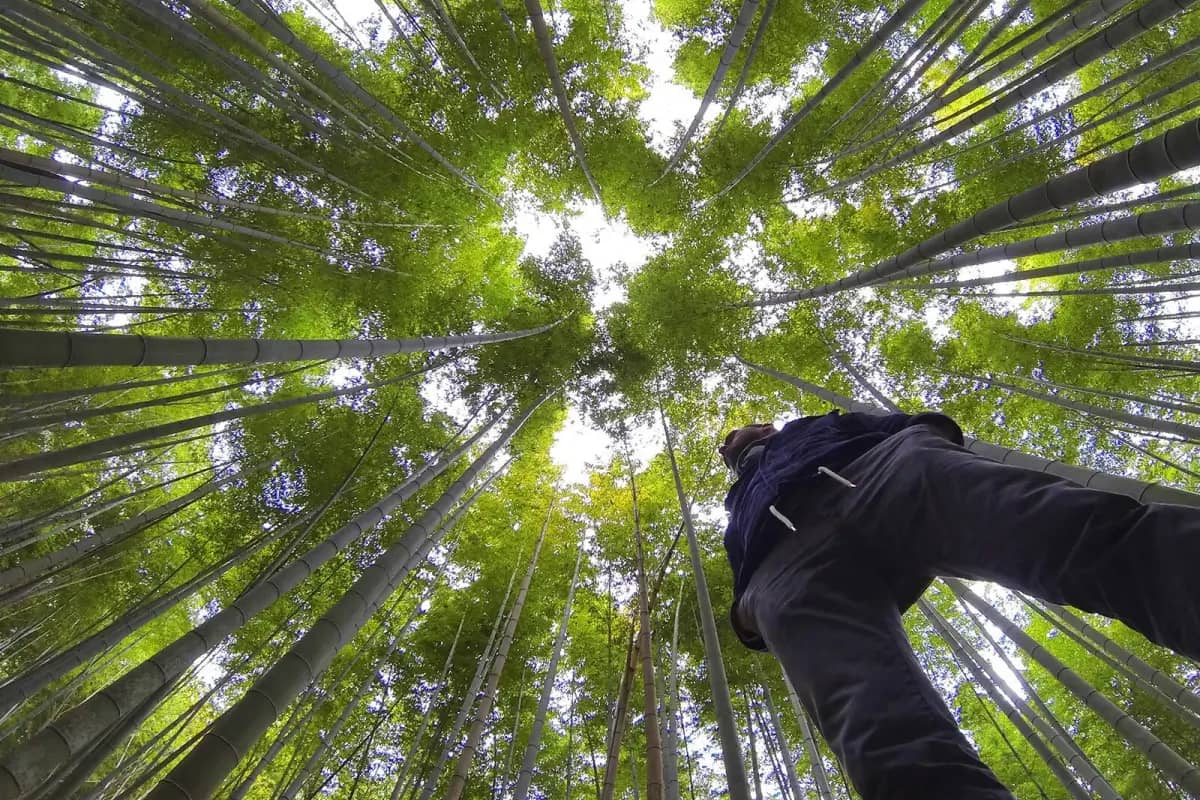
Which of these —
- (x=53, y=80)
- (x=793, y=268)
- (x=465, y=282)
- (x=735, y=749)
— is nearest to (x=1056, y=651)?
(x=793, y=268)

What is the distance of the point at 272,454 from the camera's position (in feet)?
18.3

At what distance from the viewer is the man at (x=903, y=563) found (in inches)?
42.3

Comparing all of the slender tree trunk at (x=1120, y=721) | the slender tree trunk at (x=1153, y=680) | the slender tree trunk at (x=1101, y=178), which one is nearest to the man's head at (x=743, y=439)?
the slender tree trunk at (x=1101, y=178)

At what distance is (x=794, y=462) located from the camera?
6.49 feet

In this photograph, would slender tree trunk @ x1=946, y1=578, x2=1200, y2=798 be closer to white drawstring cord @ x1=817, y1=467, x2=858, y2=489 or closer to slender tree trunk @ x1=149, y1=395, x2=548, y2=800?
white drawstring cord @ x1=817, y1=467, x2=858, y2=489

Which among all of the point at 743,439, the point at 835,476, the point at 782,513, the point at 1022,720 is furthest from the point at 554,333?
the point at 835,476

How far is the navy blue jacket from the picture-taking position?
1.89 m

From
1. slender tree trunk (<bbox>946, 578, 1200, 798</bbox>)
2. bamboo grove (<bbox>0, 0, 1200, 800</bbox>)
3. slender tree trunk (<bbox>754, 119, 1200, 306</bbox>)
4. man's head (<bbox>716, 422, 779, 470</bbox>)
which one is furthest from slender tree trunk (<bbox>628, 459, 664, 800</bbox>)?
bamboo grove (<bbox>0, 0, 1200, 800</bbox>)

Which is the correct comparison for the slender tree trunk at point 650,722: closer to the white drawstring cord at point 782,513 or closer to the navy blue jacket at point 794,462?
the navy blue jacket at point 794,462

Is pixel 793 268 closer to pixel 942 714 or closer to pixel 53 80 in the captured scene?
pixel 942 714

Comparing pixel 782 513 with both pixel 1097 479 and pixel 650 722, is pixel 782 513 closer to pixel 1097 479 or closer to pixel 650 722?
pixel 650 722

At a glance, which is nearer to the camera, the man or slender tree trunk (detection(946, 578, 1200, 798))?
the man

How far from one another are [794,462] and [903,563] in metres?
0.45

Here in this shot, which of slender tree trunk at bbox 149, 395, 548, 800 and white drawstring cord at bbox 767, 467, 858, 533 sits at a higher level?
white drawstring cord at bbox 767, 467, 858, 533
